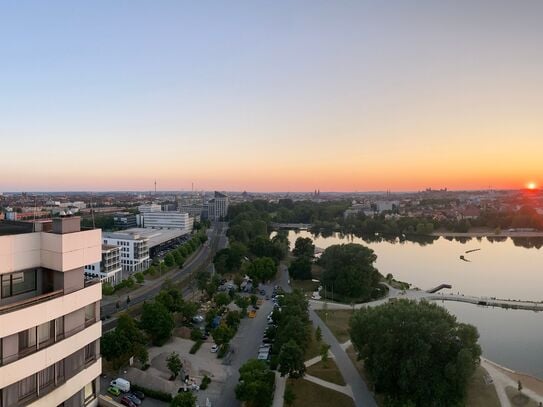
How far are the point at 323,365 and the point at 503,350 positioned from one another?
6790mm

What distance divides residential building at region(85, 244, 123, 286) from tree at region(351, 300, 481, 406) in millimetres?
14337

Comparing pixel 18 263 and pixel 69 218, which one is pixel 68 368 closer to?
pixel 18 263

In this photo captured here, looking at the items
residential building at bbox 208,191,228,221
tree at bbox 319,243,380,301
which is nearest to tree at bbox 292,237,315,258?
tree at bbox 319,243,380,301

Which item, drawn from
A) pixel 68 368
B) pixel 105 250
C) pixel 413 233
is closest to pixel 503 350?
pixel 68 368

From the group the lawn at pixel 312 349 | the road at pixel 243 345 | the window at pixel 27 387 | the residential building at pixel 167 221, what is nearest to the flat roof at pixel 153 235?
the residential building at pixel 167 221

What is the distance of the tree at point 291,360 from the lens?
10648 millimetres

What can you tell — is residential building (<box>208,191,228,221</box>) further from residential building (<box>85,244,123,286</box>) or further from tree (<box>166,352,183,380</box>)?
tree (<box>166,352,183,380</box>)

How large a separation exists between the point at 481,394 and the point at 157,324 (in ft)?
30.6

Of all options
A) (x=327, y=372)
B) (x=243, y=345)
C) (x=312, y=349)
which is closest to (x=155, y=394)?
(x=243, y=345)

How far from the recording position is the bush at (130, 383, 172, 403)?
10.2 meters

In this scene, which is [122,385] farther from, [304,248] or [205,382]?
[304,248]

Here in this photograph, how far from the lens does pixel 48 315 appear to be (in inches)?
168

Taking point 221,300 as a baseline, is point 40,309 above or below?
above

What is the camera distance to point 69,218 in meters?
4.54
